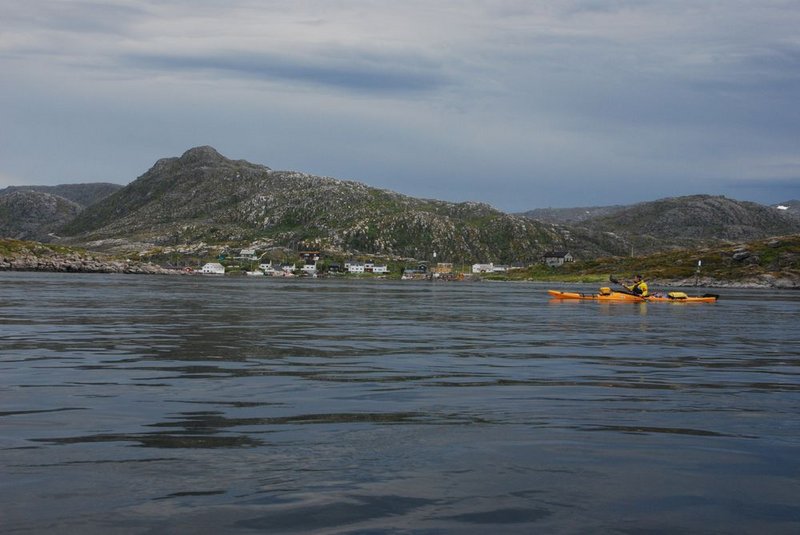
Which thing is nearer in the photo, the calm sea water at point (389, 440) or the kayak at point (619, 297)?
the calm sea water at point (389, 440)

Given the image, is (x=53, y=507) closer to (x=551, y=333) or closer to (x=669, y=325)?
(x=551, y=333)

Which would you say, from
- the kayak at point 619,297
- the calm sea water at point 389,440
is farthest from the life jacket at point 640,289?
the calm sea water at point 389,440

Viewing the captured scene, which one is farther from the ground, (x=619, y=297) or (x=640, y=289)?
(x=640, y=289)

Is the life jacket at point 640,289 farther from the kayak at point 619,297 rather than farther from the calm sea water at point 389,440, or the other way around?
the calm sea water at point 389,440

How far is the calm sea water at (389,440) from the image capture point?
31.0ft

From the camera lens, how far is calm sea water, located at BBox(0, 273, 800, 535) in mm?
9461

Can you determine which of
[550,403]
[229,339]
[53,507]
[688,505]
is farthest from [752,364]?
[53,507]

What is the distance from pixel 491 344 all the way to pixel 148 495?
24.9m

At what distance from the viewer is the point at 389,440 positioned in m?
13.4

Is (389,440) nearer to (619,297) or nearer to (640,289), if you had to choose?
(619,297)

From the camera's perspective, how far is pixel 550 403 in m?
18.0

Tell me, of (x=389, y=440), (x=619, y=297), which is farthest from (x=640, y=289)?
(x=389, y=440)

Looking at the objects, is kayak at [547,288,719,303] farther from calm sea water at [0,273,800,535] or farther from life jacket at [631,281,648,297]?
calm sea water at [0,273,800,535]

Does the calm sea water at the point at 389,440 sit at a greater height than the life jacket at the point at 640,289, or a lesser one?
lesser
